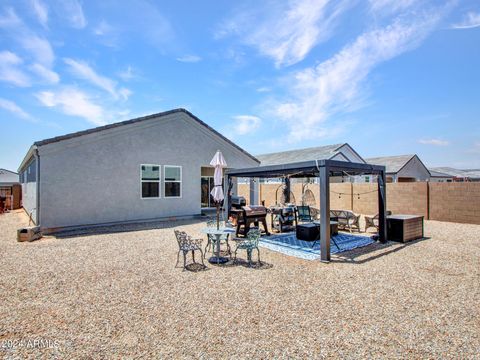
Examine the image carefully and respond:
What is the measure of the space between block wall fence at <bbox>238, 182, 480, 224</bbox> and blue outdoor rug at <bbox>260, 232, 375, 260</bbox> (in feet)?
20.7

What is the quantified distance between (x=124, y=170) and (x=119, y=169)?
231mm

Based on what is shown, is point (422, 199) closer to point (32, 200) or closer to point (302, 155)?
point (302, 155)

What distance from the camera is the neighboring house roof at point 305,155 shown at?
2514 centimetres

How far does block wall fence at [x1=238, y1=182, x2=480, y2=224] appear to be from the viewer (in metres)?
12.2

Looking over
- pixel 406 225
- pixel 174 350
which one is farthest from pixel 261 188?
pixel 174 350

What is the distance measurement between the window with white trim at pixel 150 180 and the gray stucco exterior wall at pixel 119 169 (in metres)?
0.22

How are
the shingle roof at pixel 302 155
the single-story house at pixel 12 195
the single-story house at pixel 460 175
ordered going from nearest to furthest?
1. the single-story house at pixel 12 195
2. the shingle roof at pixel 302 155
3. the single-story house at pixel 460 175

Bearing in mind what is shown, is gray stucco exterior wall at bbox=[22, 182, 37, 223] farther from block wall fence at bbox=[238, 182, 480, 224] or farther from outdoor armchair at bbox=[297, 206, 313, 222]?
block wall fence at bbox=[238, 182, 480, 224]

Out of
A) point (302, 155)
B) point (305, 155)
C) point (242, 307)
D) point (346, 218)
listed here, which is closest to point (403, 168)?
point (305, 155)

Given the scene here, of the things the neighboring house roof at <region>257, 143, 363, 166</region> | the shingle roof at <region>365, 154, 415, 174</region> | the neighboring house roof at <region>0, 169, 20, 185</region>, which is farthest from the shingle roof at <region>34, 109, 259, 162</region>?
the neighboring house roof at <region>0, 169, 20, 185</region>

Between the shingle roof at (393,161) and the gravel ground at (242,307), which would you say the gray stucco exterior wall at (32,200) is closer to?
the gravel ground at (242,307)

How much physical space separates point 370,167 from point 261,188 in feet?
45.5

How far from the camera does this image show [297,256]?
7.13 m

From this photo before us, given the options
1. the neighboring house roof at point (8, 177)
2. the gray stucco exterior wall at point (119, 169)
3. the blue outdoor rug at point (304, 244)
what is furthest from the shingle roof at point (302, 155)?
the neighboring house roof at point (8, 177)
